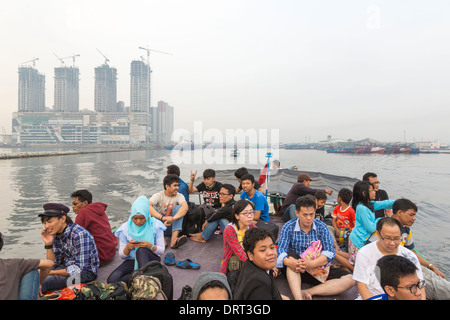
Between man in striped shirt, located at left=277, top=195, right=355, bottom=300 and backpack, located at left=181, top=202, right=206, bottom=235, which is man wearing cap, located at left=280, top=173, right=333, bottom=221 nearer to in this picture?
backpack, located at left=181, top=202, right=206, bottom=235

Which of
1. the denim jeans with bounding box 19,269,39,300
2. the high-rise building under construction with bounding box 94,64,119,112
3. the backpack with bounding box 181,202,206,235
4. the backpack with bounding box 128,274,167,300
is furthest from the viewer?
the high-rise building under construction with bounding box 94,64,119,112

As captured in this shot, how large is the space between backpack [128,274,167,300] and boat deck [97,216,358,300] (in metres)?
0.77

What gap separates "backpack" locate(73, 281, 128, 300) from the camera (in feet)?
7.72

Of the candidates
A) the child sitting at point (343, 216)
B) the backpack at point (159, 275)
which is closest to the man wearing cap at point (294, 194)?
the child sitting at point (343, 216)

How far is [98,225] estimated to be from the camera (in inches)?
145

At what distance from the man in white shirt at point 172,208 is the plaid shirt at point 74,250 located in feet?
5.34

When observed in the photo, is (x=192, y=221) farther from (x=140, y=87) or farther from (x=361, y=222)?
(x=140, y=87)

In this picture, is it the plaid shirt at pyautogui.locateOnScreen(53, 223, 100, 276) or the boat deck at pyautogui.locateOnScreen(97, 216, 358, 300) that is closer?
the plaid shirt at pyautogui.locateOnScreen(53, 223, 100, 276)

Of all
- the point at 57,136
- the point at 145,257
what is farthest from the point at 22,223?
the point at 57,136

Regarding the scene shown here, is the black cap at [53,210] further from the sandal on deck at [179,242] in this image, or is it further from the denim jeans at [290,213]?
the denim jeans at [290,213]

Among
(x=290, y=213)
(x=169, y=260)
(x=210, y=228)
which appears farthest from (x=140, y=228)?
(x=290, y=213)

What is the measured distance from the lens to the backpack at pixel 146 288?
2.34 metres

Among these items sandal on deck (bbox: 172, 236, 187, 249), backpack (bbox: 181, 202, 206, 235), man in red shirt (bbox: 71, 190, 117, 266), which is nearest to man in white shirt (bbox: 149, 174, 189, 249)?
sandal on deck (bbox: 172, 236, 187, 249)
